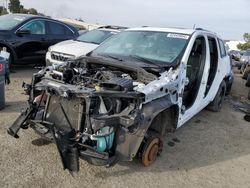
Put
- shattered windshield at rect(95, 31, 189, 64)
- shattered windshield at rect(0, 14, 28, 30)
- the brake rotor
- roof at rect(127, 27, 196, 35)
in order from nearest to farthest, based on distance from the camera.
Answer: the brake rotor
shattered windshield at rect(95, 31, 189, 64)
roof at rect(127, 27, 196, 35)
shattered windshield at rect(0, 14, 28, 30)

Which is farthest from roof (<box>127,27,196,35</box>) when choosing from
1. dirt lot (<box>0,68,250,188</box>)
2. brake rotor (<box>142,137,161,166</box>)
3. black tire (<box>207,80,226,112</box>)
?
black tire (<box>207,80,226,112</box>)

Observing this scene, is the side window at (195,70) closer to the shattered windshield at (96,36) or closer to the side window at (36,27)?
the shattered windshield at (96,36)

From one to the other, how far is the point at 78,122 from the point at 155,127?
1248mm

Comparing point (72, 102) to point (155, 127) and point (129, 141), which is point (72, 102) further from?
point (155, 127)

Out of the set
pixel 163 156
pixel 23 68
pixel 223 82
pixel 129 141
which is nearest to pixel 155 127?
pixel 163 156

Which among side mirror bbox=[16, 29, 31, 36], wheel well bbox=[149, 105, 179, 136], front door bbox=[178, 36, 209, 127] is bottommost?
wheel well bbox=[149, 105, 179, 136]

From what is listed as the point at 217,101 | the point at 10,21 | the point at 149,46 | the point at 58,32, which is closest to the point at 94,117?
the point at 149,46

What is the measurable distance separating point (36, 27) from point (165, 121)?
20.5 ft

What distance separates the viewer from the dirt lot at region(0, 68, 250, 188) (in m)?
3.31

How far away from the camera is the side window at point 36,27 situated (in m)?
8.36

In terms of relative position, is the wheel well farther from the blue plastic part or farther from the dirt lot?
the blue plastic part

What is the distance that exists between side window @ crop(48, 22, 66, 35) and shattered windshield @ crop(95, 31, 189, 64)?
475cm

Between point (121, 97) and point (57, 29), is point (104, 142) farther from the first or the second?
point (57, 29)

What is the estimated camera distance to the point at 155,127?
3.98m
